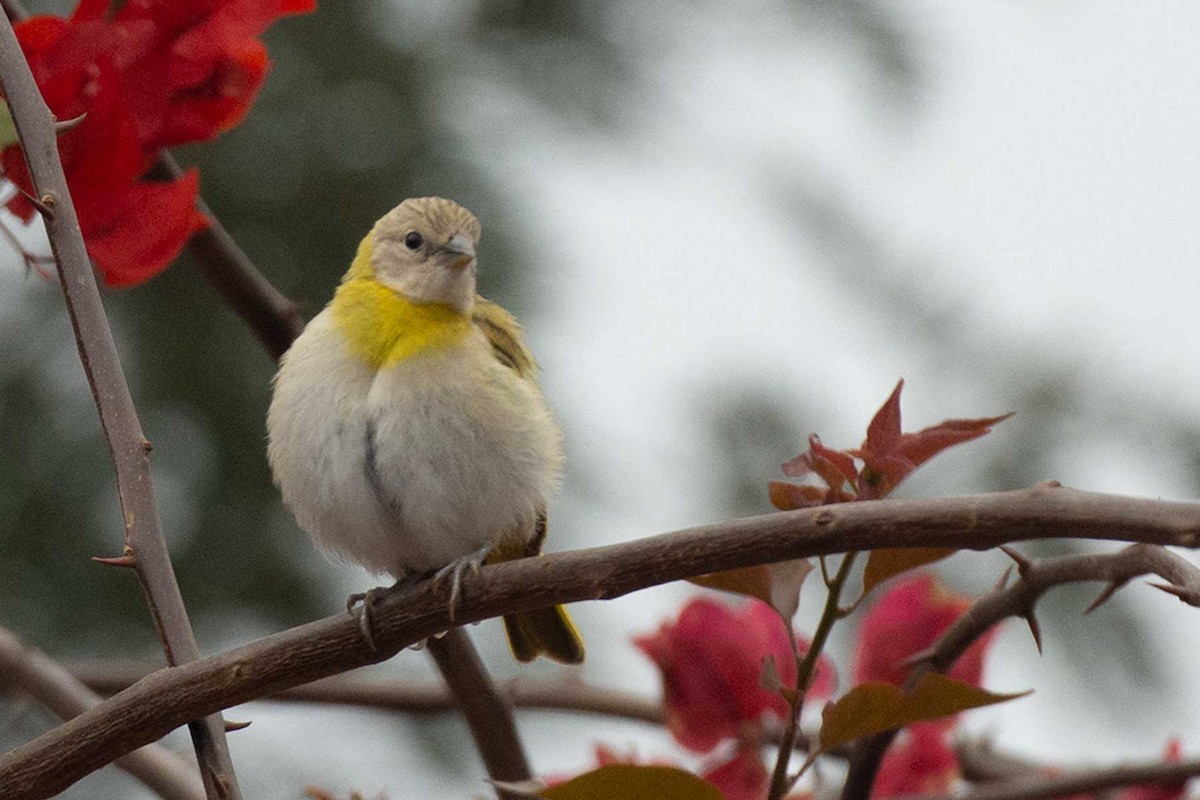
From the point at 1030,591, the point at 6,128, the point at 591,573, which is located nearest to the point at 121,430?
the point at 6,128

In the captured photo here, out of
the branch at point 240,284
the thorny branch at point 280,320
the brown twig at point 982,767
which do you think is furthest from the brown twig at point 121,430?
the brown twig at point 982,767

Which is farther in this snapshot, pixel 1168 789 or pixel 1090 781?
pixel 1168 789

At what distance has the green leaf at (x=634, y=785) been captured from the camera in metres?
1.18

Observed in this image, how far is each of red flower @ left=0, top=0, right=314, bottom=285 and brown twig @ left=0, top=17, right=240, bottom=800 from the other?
273mm

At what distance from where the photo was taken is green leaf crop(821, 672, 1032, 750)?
1.27 meters

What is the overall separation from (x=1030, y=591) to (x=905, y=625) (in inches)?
31.8

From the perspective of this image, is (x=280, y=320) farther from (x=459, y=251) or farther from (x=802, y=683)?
(x=802, y=683)

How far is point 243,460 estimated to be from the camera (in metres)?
3.17

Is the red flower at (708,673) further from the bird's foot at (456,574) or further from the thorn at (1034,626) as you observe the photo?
the thorn at (1034,626)

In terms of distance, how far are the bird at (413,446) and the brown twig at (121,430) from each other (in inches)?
35.4

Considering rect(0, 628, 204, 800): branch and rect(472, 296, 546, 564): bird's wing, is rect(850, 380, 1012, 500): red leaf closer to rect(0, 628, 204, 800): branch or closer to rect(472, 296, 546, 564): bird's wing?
rect(0, 628, 204, 800): branch

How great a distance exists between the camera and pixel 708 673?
2.18m

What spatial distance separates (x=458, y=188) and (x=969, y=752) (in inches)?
68.3

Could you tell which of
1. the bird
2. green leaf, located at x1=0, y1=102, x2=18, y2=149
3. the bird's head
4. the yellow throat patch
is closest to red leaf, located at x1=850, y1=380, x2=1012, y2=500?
green leaf, located at x1=0, y1=102, x2=18, y2=149
